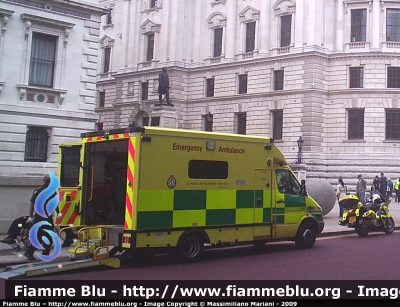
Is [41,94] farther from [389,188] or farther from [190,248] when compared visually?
[389,188]

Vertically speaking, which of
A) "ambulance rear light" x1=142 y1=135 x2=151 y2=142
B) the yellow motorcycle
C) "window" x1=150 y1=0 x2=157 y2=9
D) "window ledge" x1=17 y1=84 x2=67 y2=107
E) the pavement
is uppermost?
"window" x1=150 y1=0 x2=157 y2=9

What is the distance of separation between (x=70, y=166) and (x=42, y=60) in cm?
769

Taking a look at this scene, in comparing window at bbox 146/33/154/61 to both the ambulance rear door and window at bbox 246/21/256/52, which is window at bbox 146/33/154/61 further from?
the ambulance rear door

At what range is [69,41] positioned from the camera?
20.3 meters

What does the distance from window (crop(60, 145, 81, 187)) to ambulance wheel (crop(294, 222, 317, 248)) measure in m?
5.94

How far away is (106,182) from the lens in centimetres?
1316

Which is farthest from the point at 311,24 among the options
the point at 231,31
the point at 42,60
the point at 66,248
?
the point at 66,248

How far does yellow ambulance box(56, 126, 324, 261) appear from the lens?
11.5 meters

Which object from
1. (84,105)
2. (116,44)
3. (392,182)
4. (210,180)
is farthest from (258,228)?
(116,44)

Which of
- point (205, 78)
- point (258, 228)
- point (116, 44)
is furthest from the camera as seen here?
point (116, 44)

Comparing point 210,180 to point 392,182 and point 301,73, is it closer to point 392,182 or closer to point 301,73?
point 392,182

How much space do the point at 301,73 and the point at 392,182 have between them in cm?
1120

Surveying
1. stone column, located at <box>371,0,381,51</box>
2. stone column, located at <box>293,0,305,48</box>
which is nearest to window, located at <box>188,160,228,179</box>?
stone column, located at <box>293,0,305,48</box>

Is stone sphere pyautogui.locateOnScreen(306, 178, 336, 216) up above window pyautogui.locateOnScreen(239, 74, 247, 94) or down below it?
below
